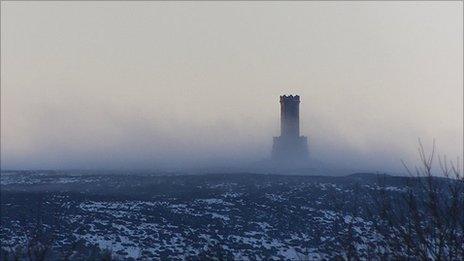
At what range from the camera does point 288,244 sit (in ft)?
90.0

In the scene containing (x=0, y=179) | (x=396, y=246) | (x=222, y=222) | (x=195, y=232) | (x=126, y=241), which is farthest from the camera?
(x=0, y=179)

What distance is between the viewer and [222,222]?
102ft

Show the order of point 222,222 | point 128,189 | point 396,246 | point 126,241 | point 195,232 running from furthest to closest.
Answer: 1. point 128,189
2. point 222,222
3. point 195,232
4. point 126,241
5. point 396,246

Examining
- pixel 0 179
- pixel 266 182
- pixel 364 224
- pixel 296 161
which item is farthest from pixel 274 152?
pixel 364 224

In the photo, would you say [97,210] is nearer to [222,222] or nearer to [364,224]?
[222,222]

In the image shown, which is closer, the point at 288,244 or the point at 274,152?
the point at 288,244

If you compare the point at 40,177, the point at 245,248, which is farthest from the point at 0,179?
the point at 245,248

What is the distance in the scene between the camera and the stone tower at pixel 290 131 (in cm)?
7769

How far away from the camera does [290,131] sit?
3081 inches

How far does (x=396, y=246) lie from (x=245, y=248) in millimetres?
15289

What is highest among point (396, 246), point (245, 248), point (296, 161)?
point (296, 161)

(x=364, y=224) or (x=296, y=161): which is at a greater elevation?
(x=296, y=161)

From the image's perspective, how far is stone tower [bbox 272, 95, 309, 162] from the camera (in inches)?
3059

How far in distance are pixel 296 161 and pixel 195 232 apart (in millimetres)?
51756
